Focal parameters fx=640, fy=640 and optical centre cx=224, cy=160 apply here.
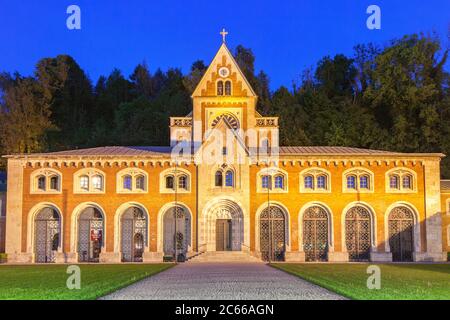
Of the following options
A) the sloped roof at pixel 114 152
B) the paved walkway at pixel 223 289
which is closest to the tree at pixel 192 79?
the sloped roof at pixel 114 152

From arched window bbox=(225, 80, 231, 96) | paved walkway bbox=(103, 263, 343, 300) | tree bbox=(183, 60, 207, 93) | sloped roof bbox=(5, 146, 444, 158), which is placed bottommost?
paved walkway bbox=(103, 263, 343, 300)

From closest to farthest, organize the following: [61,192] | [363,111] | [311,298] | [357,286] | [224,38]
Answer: [311,298] → [357,286] → [61,192] → [224,38] → [363,111]

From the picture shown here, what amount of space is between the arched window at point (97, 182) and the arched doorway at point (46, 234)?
3.36 meters

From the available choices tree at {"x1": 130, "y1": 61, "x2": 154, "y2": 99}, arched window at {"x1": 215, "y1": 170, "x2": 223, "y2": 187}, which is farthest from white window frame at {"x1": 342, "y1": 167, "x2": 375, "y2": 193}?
tree at {"x1": 130, "y1": 61, "x2": 154, "y2": 99}

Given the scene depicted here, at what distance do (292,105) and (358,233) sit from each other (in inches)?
1284

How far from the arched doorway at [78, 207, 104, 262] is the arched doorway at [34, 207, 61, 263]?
5.16 feet

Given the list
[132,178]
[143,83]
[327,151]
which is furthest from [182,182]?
[143,83]

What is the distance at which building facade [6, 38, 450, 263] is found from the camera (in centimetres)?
4584

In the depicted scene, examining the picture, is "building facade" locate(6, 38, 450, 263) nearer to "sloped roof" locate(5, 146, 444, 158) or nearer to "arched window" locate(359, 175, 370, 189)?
"arched window" locate(359, 175, 370, 189)

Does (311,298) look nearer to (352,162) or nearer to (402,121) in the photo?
(352,162)

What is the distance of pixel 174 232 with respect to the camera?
46.1 m

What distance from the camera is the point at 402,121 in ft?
217
